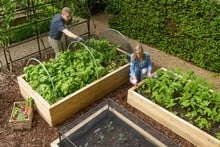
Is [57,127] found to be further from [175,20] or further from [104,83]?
[175,20]

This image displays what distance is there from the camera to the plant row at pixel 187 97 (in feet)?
13.7

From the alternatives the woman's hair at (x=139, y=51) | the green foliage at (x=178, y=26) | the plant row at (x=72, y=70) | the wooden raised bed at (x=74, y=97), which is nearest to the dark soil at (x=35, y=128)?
the wooden raised bed at (x=74, y=97)

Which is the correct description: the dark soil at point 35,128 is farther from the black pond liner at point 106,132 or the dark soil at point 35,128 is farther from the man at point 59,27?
the man at point 59,27

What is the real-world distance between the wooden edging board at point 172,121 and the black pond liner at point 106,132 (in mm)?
611

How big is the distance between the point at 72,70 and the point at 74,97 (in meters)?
0.58

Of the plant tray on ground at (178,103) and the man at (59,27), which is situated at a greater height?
the man at (59,27)

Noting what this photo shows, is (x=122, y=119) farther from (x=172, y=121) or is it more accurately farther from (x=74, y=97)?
(x=74, y=97)

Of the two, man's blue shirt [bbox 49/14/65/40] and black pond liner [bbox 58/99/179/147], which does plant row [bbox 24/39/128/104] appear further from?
black pond liner [bbox 58/99/179/147]

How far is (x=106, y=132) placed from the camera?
4.06 metres

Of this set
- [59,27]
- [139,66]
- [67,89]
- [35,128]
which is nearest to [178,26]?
[139,66]

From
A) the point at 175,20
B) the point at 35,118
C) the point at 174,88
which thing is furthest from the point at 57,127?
the point at 175,20

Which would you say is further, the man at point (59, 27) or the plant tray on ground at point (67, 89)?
the man at point (59, 27)

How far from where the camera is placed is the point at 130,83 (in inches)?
217

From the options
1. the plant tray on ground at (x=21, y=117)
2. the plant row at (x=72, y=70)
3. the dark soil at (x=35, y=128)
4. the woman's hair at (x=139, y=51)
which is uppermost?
the woman's hair at (x=139, y=51)
